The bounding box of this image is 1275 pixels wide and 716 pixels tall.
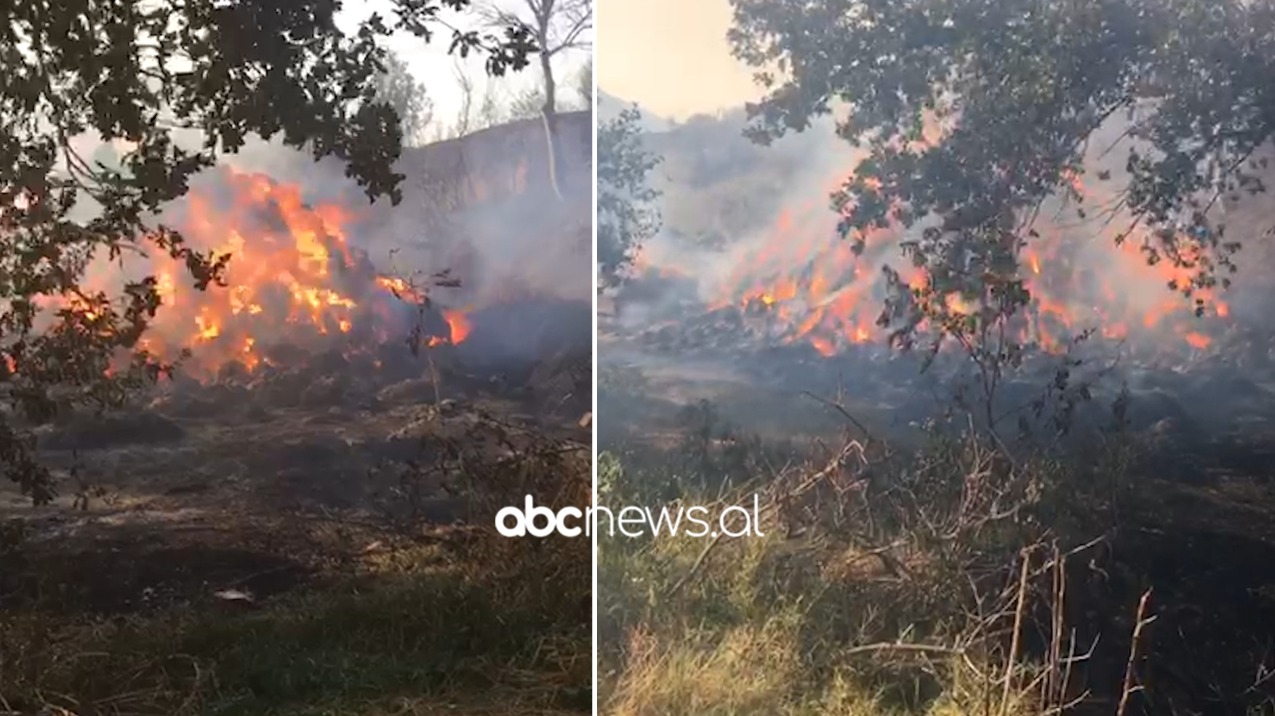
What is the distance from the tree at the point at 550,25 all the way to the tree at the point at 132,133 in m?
0.03

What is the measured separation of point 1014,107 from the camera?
1.97 m

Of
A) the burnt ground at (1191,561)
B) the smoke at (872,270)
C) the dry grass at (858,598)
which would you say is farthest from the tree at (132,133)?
the burnt ground at (1191,561)

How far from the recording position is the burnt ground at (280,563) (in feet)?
6.43

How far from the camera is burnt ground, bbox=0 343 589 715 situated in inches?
77.2

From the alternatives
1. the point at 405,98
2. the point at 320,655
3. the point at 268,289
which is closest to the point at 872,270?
the point at 405,98

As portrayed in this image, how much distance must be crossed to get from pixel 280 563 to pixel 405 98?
777 millimetres

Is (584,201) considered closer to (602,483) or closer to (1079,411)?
(602,483)

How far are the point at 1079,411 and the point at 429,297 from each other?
106 cm

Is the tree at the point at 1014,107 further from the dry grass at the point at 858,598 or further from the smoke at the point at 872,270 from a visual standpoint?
the dry grass at the point at 858,598

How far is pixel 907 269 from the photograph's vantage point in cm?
199

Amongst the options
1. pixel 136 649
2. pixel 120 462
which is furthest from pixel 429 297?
pixel 136 649

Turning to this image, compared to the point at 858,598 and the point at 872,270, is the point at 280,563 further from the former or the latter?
the point at 872,270

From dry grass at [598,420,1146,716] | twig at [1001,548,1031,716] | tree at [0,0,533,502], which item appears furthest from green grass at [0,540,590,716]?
twig at [1001,548,1031,716]

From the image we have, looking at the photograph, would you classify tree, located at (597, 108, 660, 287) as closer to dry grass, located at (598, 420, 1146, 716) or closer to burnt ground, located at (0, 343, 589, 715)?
burnt ground, located at (0, 343, 589, 715)
